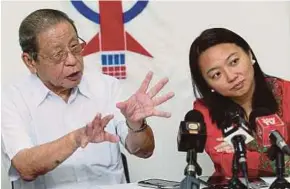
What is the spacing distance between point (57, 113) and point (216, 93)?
0.61m

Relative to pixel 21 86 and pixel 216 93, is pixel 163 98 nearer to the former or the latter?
pixel 216 93

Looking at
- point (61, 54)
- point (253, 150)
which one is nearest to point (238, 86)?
point (253, 150)

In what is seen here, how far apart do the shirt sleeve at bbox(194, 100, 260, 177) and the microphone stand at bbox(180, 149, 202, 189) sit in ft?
1.87

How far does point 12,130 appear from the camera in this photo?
180 centimetres

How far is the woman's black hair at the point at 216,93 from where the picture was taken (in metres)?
1.93

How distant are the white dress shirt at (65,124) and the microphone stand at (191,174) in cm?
70

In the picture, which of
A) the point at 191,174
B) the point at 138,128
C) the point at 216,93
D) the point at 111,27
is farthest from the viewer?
the point at 111,27

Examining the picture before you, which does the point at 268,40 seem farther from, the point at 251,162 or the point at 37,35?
the point at 37,35

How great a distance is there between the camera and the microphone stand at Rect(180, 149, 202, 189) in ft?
3.78

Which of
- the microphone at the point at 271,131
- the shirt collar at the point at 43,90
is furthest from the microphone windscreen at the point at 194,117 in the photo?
the shirt collar at the point at 43,90

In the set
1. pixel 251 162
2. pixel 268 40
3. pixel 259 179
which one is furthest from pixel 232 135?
pixel 268 40

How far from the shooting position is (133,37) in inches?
99.6

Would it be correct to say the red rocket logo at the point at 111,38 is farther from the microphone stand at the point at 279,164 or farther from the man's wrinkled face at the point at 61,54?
the microphone stand at the point at 279,164

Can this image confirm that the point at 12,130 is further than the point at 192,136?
Yes
